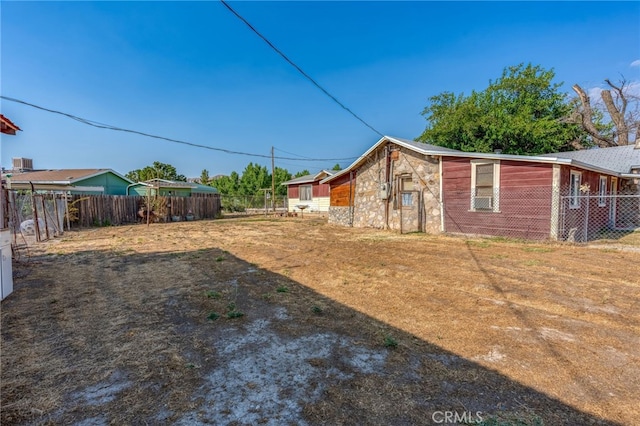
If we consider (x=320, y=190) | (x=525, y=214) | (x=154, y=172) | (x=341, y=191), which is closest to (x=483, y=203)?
(x=525, y=214)

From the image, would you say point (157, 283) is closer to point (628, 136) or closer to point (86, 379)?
point (86, 379)

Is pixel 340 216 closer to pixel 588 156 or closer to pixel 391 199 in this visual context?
pixel 391 199

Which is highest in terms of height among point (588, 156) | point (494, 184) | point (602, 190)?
point (588, 156)

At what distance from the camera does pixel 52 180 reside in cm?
2056

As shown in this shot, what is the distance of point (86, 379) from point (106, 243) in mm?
9288

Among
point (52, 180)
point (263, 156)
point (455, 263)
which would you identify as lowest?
point (455, 263)

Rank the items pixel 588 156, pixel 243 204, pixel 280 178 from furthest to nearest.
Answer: pixel 280 178 < pixel 243 204 < pixel 588 156

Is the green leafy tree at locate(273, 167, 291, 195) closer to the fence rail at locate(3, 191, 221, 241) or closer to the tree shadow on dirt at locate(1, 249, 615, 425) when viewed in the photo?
the fence rail at locate(3, 191, 221, 241)

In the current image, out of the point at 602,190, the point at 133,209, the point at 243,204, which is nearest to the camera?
the point at 602,190

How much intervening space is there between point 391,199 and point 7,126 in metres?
11.5

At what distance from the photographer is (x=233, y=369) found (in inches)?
102

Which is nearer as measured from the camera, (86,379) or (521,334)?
(86,379)

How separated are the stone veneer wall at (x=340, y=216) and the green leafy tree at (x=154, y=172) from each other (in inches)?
1207

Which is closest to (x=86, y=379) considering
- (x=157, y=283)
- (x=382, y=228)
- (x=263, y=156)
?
(x=157, y=283)
